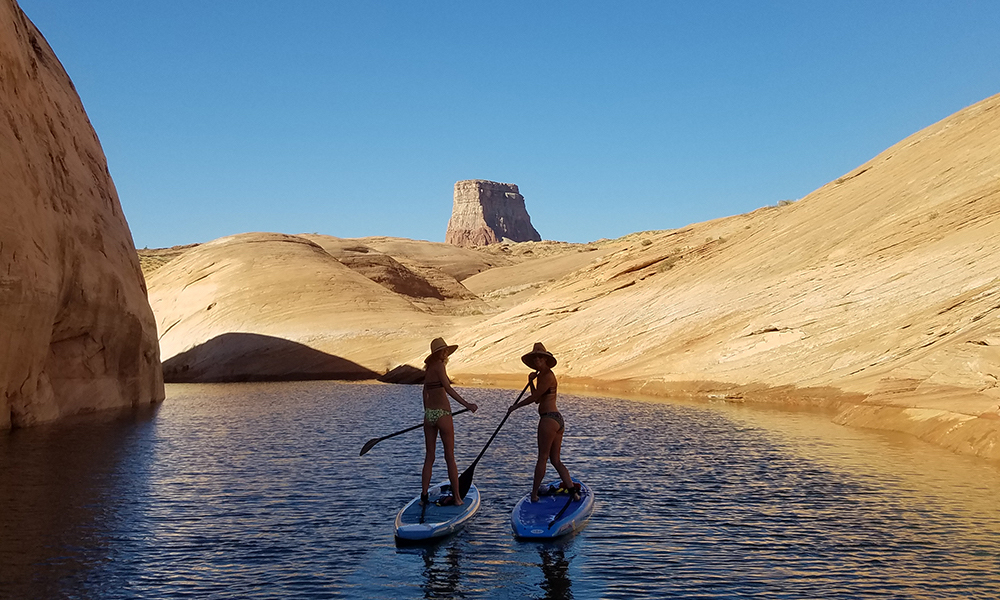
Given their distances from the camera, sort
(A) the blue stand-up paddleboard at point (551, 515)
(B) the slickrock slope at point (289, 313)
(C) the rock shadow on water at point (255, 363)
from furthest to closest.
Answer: (B) the slickrock slope at point (289, 313)
(C) the rock shadow on water at point (255, 363)
(A) the blue stand-up paddleboard at point (551, 515)

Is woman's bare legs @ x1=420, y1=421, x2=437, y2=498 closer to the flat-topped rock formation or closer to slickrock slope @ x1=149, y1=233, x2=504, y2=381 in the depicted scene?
the flat-topped rock formation

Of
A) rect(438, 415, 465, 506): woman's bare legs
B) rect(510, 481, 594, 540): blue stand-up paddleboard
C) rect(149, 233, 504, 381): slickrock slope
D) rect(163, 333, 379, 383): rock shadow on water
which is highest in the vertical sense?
rect(149, 233, 504, 381): slickrock slope

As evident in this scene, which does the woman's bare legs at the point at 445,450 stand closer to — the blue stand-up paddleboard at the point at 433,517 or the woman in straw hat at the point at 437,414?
the woman in straw hat at the point at 437,414

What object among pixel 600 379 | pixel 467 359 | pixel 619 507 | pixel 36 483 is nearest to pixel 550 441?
pixel 619 507

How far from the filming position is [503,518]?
40.8ft

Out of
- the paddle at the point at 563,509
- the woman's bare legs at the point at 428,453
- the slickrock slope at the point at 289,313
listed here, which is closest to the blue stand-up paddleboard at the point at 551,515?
the paddle at the point at 563,509

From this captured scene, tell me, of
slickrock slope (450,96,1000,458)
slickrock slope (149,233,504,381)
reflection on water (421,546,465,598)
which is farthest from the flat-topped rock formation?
reflection on water (421,546,465,598)

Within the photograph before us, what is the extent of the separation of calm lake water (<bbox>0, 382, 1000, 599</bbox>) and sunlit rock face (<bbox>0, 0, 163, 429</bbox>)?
2983 mm

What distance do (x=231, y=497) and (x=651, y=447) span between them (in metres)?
8.81

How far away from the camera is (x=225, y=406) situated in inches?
1240

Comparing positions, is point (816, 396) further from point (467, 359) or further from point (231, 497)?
point (467, 359)

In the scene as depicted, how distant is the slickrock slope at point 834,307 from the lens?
22.5 m

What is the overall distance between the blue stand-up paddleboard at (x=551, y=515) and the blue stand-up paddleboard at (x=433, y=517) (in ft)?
2.18

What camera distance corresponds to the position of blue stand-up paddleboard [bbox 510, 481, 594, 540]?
1106 centimetres
